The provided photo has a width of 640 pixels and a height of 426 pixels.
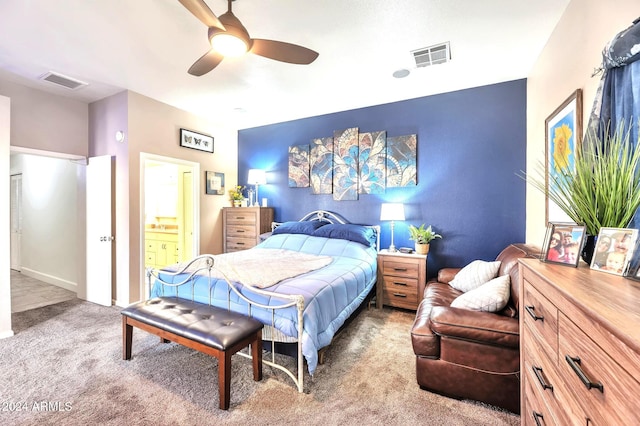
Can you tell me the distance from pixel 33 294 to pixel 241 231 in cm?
323

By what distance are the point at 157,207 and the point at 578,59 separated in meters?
6.75

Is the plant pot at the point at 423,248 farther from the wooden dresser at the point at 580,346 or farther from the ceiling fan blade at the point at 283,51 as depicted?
the ceiling fan blade at the point at 283,51

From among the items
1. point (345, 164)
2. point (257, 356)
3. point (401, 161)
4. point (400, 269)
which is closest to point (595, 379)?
point (257, 356)

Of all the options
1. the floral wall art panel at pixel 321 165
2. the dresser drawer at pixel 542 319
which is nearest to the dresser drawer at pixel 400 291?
Answer: the floral wall art panel at pixel 321 165

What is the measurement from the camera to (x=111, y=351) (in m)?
2.49

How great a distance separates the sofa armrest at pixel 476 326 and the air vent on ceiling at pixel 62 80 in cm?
459

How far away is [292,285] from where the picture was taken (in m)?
2.23

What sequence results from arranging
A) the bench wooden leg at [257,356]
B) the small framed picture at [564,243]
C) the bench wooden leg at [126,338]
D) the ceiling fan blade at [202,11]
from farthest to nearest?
the bench wooden leg at [126,338] → the bench wooden leg at [257,356] → the ceiling fan blade at [202,11] → the small framed picture at [564,243]

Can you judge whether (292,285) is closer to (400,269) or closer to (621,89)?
(400,269)

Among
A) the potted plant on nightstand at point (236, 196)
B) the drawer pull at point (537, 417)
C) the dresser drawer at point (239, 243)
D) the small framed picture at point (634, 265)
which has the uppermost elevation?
the potted plant on nightstand at point (236, 196)

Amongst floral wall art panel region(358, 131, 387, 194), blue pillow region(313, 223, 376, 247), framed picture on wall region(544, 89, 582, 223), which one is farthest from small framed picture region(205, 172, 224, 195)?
framed picture on wall region(544, 89, 582, 223)

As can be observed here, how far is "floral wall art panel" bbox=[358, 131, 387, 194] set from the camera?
4004 mm

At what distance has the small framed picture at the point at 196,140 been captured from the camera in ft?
14.0

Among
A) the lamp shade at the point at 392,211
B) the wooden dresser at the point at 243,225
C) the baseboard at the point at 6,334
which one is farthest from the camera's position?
the wooden dresser at the point at 243,225
